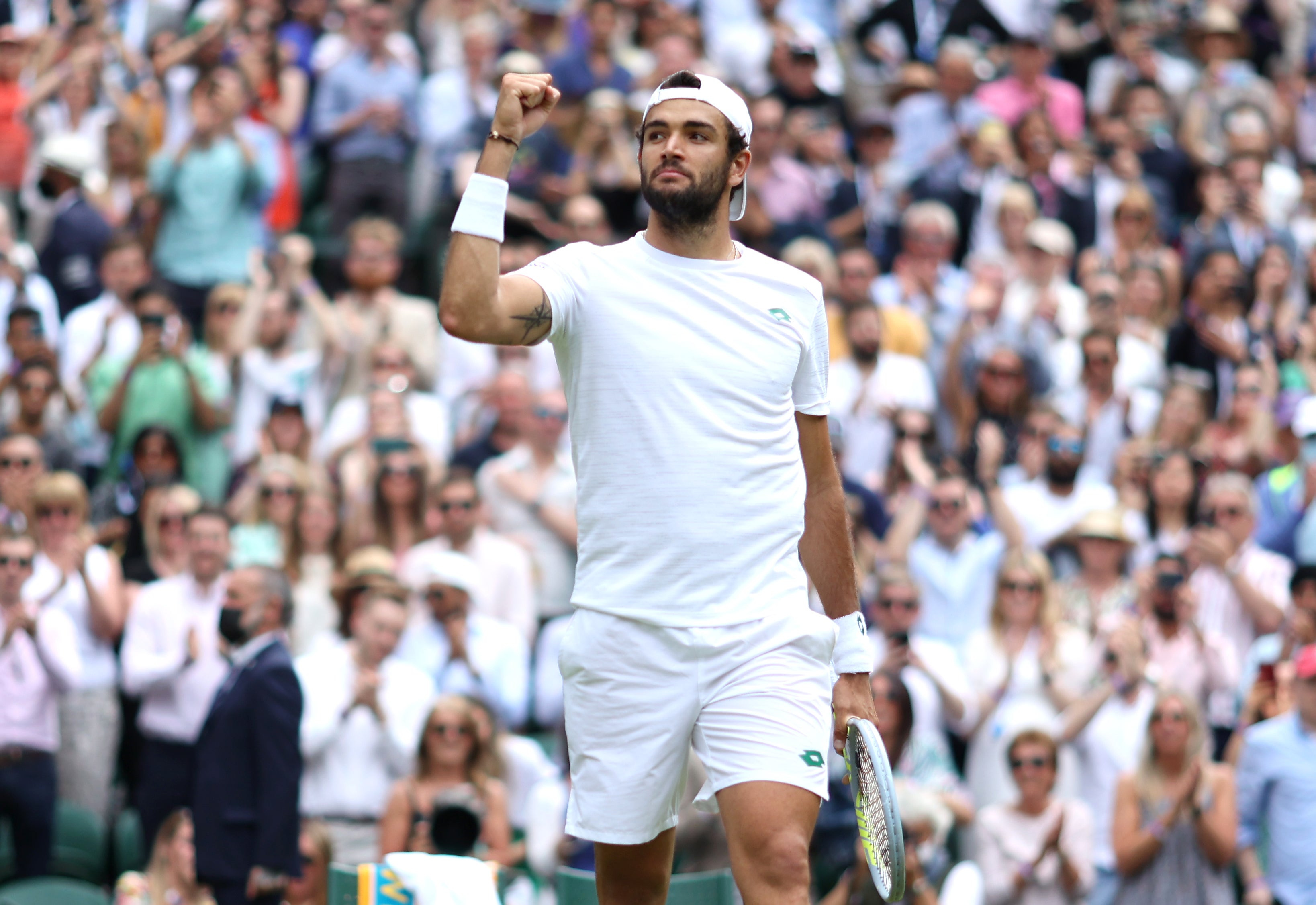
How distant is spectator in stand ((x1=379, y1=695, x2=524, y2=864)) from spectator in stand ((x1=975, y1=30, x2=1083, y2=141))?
323 inches

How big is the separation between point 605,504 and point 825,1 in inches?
506

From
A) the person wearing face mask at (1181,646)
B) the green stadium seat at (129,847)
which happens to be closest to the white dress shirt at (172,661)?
the green stadium seat at (129,847)

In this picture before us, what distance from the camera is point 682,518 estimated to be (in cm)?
418

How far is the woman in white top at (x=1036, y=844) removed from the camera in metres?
7.98

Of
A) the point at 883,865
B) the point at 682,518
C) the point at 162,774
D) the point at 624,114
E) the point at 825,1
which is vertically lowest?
the point at 162,774

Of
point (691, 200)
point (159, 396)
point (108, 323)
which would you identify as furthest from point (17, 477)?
point (691, 200)

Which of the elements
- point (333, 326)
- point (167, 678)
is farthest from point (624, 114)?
point (167, 678)

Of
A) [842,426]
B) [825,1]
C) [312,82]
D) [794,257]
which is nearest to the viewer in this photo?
[842,426]

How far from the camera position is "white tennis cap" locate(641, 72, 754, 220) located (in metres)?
4.31

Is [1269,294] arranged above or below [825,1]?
below

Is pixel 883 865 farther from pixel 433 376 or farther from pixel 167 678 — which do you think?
pixel 433 376

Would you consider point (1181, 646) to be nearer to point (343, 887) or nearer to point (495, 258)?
point (343, 887)

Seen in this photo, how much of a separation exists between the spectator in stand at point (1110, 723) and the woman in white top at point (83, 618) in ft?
14.3

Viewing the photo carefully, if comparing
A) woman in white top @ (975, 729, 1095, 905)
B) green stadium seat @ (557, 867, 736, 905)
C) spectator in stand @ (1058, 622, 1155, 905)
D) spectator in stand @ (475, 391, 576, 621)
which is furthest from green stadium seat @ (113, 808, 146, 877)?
spectator in stand @ (1058, 622, 1155, 905)
